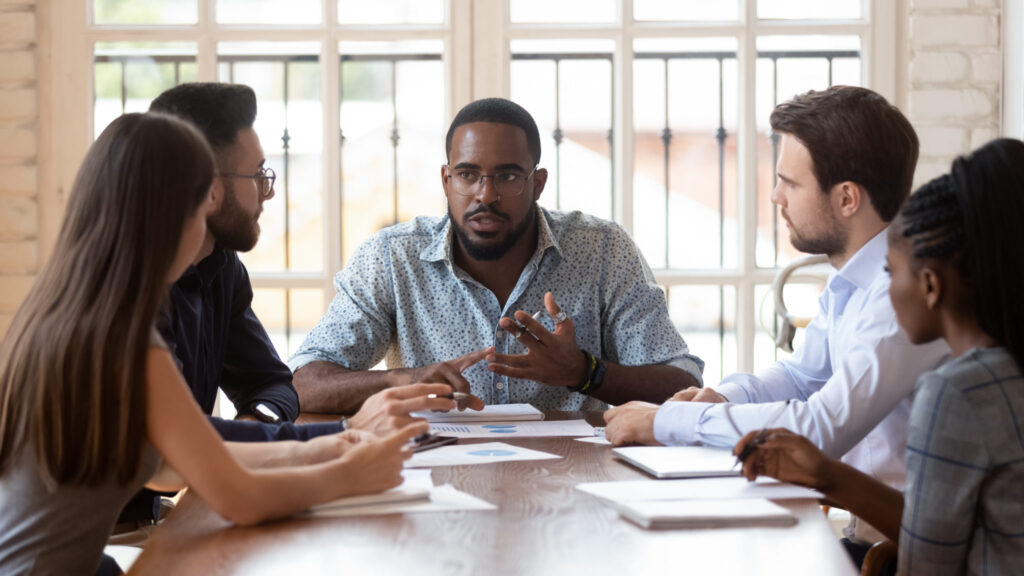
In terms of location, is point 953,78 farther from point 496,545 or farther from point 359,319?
point 496,545

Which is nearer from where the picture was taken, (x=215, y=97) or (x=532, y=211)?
(x=215, y=97)

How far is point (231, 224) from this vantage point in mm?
2318

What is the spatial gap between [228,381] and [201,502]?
1.11 metres

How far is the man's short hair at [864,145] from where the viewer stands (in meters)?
2.00

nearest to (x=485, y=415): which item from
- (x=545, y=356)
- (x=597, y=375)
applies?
(x=545, y=356)

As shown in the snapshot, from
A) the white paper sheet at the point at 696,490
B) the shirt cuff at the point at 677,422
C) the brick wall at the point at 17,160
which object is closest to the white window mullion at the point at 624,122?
the shirt cuff at the point at 677,422

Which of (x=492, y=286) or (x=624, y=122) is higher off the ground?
(x=624, y=122)

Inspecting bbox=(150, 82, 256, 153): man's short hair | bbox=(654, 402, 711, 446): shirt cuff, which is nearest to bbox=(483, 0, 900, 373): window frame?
bbox=(150, 82, 256, 153): man's short hair

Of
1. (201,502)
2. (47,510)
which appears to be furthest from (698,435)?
(47,510)

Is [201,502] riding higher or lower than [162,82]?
lower

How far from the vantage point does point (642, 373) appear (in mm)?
2504

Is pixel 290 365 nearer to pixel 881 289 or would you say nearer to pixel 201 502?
pixel 201 502

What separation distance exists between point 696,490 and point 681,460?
0.20m

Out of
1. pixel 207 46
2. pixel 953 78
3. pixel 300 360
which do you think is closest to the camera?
pixel 300 360
